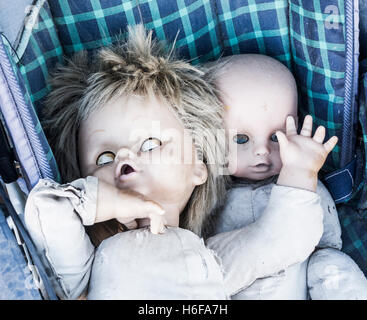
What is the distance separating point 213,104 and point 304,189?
0.28 m

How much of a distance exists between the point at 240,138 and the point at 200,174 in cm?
14

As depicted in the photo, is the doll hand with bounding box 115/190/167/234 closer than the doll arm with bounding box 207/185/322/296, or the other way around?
the doll hand with bounding box 115/190/167/234

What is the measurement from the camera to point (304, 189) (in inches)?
41.1

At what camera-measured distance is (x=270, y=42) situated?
4.11ft

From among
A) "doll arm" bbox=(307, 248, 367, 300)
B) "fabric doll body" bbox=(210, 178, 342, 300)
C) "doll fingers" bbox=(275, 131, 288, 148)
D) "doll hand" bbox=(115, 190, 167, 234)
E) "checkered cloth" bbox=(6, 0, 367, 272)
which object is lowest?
"doll arm" bbox=(307, 248, 367, 300)

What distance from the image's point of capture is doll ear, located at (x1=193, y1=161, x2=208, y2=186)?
108 cm

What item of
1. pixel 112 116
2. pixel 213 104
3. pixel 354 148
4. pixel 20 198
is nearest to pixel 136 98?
pixel 112 116

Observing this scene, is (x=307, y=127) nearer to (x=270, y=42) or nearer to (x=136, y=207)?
(x=270, y=42)

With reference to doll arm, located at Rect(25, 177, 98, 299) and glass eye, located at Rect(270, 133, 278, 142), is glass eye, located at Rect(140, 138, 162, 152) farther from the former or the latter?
glass eye, located at Rect(270, 133, 278, 142)

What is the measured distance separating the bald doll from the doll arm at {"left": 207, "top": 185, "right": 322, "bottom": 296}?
22 millimetres

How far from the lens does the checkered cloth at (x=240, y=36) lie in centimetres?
111

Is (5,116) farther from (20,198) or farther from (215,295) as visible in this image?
(215,295)

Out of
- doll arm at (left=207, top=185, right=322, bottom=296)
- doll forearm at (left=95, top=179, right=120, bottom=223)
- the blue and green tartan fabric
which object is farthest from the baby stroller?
doll arm at (left=207, top=185, right=322, bottom=296)

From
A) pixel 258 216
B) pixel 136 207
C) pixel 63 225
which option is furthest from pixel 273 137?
pixel 63 225
